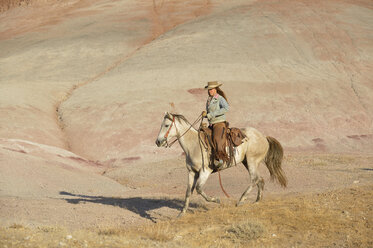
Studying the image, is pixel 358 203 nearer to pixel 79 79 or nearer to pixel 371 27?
pixel 79 79

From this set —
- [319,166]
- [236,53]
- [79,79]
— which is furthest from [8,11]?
[319,166]

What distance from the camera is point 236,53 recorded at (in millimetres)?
48094

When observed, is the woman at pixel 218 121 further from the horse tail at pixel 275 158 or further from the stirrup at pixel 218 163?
the horse tail at pixel 275 158

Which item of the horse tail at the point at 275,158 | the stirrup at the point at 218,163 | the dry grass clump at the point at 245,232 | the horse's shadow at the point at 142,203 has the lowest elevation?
the horse's shadow at the point at 142,203

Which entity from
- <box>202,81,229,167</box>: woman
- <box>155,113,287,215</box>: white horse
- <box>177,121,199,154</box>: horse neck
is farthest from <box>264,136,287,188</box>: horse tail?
<box>177,121,199,154</box>: horse neck

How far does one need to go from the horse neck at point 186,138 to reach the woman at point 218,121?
0.59 metres

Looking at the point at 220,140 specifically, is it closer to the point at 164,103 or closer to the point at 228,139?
the point at 228,139

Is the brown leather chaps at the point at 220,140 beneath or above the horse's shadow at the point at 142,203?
above

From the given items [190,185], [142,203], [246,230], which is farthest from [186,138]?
[246,230]

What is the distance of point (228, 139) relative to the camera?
1308 centimetres

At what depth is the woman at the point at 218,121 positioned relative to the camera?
12.7 meters

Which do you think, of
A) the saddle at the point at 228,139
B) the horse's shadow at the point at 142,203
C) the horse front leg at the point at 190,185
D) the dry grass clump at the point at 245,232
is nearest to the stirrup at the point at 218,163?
the saddle at the point at 228,139

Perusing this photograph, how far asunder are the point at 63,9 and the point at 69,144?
163ft

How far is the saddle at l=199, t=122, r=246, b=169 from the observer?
42.0ft
